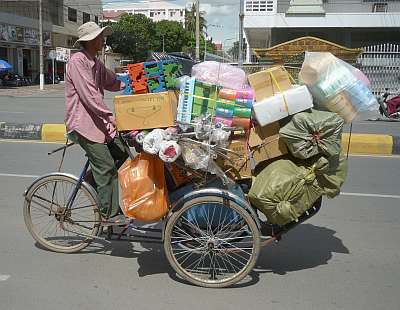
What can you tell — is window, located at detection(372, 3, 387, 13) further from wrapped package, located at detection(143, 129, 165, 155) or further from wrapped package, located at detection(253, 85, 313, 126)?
wrapped package, located at detection(143, 129, 165, 155)

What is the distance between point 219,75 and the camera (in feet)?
11.2

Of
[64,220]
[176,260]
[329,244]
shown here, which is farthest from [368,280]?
[64,220]

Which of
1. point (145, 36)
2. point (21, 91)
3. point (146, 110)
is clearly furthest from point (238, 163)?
point (145, 36)

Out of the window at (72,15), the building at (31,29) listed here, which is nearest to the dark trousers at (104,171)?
the building at (31,29)

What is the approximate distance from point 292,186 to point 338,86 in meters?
0.74

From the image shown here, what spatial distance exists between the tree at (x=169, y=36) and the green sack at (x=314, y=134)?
2974 inches

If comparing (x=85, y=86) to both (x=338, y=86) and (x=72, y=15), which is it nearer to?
(x=338, y=86)

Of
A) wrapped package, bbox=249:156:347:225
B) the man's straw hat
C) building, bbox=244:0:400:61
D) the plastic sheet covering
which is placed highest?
building, bbox=244:0:400:61

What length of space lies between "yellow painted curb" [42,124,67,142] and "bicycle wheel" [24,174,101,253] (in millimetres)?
5830

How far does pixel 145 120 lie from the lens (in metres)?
3.41

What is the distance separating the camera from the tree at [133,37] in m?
64.0

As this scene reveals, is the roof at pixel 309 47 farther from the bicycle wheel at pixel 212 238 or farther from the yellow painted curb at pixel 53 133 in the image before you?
the bicycle wheel at pixel 212 238

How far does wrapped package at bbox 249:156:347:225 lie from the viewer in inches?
130

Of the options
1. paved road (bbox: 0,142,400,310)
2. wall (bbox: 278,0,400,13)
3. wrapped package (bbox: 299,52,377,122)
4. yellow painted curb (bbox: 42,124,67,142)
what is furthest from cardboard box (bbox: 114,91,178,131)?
wall (bbox: 278,0,400,13)
